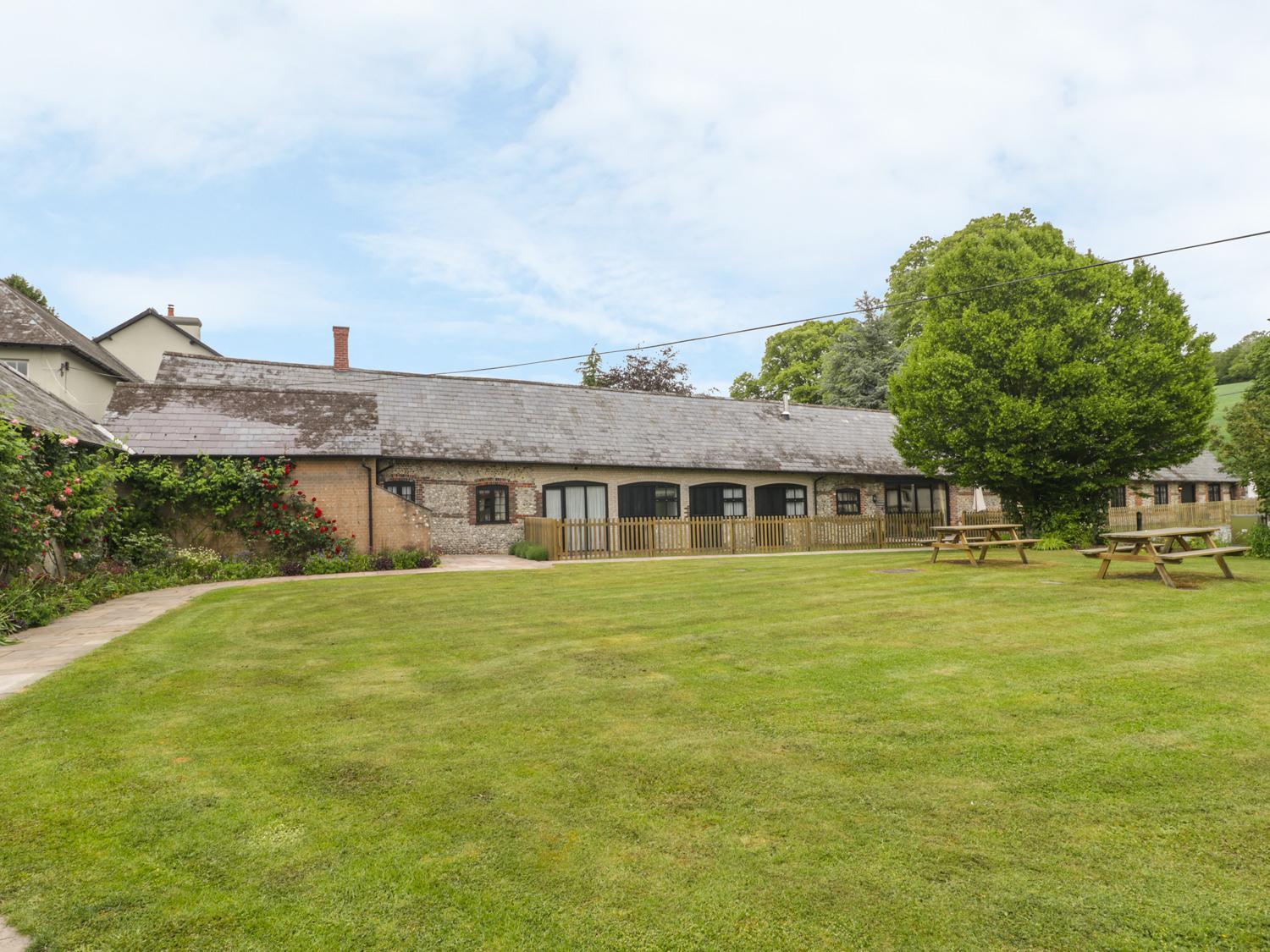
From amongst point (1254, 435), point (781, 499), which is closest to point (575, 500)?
point (781, 499)

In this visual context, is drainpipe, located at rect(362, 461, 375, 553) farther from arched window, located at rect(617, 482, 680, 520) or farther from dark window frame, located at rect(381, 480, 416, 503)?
arched window, located at rect(617, 482, 680, 520)

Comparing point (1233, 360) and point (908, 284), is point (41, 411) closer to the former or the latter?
point (908, 284)

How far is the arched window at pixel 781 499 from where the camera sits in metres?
26.7

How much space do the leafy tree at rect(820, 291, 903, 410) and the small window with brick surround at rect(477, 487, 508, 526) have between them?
23760mm

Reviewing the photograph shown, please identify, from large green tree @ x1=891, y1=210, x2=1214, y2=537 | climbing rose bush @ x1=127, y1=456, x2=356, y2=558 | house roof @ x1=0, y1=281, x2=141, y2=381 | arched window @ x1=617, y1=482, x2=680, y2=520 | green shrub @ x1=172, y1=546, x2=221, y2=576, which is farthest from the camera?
arched window @ x1=617, y1=482, x2=680, y2=520

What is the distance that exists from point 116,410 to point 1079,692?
2145 centimetres

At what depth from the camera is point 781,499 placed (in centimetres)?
2706

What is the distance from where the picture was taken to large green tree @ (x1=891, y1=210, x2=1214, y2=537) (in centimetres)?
1950

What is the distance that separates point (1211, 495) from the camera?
39.1 metres

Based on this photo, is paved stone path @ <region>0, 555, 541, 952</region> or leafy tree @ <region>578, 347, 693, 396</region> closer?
paved stone path @ <region>0, 555, 541, 952</region>

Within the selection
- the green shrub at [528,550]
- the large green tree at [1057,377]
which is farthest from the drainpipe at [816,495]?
the green shrub at [528,550]

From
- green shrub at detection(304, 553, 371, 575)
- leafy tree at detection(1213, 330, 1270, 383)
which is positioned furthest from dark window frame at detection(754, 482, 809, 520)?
leafy tree at detection(1213, 330, 1270, 383)

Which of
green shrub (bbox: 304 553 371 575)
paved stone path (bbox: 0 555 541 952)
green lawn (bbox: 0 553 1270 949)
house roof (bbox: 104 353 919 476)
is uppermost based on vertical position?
house roof (bbox: 104 353 919 476)

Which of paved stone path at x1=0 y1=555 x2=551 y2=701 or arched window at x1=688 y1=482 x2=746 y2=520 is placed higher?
arched window at x1=688 y1=482 x2=746 y2=520
